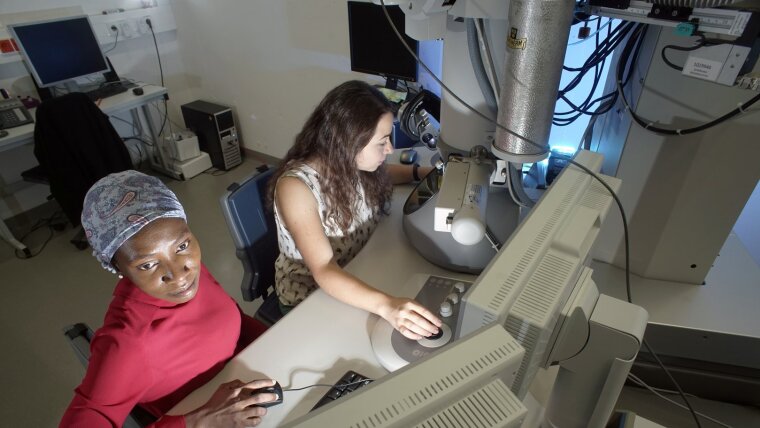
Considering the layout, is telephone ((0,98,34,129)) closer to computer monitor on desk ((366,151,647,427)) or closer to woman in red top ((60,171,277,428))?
woman in red top ((60,171,277,428))

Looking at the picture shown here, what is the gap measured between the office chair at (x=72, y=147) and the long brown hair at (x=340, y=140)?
1.69m

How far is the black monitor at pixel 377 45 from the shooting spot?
2033 millimetres

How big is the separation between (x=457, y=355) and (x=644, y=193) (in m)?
0.98

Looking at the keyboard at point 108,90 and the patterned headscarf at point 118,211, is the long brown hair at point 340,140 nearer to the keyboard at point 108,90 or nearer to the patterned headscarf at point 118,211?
the patterned headscarf at point 118,211

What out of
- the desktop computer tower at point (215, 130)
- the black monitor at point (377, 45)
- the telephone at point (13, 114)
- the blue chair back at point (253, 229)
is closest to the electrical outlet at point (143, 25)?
the desktop computer tower at point (215, 130)

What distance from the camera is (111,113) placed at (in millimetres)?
2688

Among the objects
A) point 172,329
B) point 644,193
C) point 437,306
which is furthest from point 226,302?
point 644,193

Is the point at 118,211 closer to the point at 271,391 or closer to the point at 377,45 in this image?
the point at 271,391

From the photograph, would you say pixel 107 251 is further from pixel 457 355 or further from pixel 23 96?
Answer: pixel 23 96

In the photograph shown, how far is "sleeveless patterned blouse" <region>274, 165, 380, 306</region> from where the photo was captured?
4.15ft

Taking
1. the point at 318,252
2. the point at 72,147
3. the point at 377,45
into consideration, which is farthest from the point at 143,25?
the point at 318,252

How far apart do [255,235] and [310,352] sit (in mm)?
546

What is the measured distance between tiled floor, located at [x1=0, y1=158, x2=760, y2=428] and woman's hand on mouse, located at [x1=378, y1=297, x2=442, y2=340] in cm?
100

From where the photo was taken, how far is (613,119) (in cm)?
126
